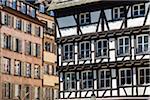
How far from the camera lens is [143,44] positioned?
37.7 meters

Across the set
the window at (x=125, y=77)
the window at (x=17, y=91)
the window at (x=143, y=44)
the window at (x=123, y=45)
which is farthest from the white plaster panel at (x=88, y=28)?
the window at (x=17, y=91)

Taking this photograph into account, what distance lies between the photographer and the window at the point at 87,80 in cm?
3992

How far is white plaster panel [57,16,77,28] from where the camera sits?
42.2 metres

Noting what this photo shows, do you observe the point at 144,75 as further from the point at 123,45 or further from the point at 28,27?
the point at 28,27

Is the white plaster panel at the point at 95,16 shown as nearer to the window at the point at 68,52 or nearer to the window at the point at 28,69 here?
the window at the point at 68,52

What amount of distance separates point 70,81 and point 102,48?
4087 mm

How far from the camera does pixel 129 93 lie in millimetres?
37500

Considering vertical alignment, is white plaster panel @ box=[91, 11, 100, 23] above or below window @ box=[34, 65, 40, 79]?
above

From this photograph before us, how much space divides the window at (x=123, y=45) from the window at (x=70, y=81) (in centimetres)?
488

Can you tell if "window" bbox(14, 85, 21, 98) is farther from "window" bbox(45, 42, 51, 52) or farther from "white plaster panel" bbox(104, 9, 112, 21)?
"white plaster panel" bbox(104, 9, 112, 21)

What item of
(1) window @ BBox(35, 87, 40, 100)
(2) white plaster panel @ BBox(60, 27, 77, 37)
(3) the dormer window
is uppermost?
(3) the dormer window

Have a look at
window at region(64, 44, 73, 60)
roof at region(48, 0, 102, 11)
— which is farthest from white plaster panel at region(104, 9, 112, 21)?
window at region(64, 44, 73, 60)

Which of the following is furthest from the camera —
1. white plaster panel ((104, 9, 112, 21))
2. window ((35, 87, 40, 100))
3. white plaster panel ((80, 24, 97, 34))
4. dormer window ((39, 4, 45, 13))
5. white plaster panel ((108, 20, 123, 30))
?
dormer window ((39, 4, 45, 13))

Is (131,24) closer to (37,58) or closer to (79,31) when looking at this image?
(79,31)
